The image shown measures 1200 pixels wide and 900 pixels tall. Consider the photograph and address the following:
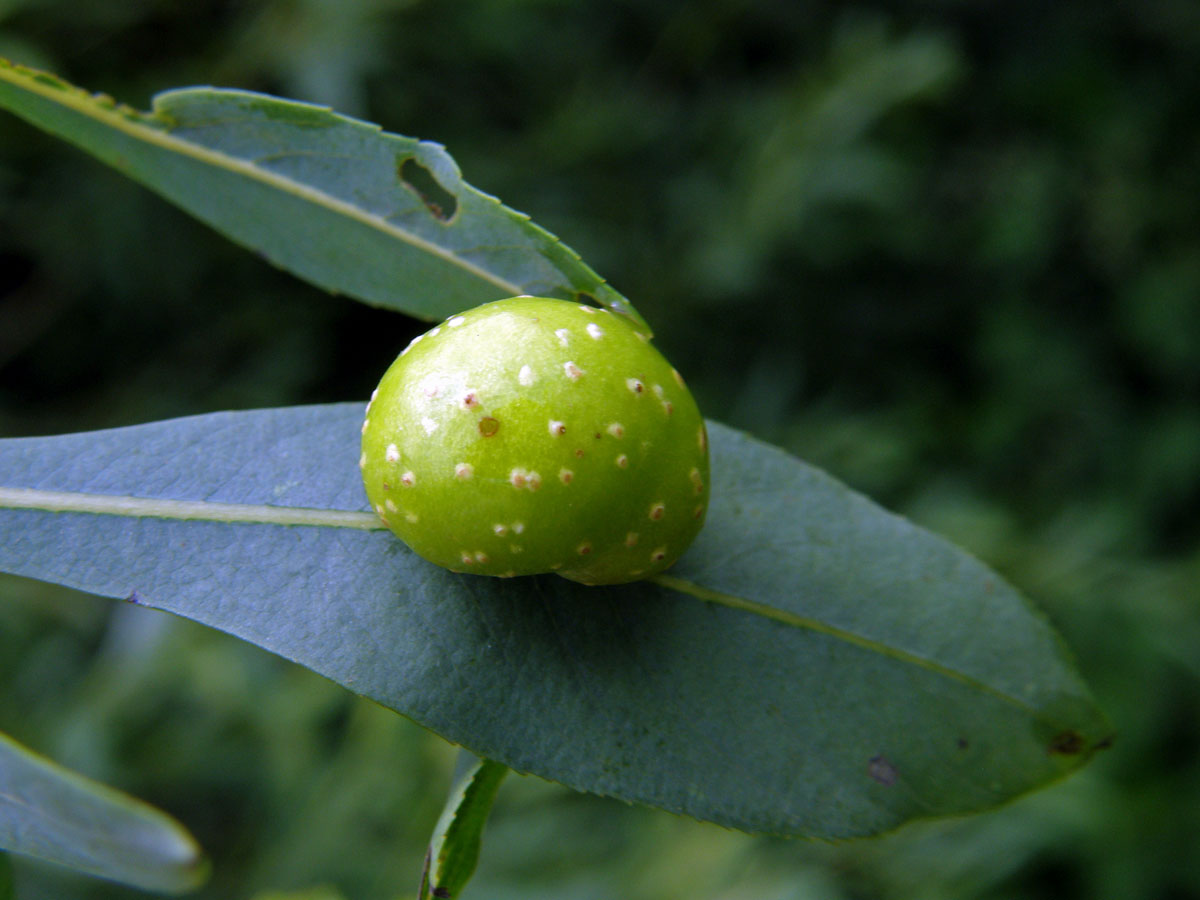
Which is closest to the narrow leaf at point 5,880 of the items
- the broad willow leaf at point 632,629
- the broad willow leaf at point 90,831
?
the broad willow leaf at point 90,831

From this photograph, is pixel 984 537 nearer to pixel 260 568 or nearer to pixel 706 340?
pixel 706 340

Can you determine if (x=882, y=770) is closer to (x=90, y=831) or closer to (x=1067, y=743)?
(x=1067, y=743)

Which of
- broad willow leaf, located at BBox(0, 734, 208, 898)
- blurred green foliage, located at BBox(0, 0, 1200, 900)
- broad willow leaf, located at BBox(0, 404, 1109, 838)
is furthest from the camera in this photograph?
blurred green foliage, located at BBox(0, 0, 1200, 900)

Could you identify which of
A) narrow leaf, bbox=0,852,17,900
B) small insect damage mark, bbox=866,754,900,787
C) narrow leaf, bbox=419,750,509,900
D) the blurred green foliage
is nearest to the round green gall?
narrow leaf, bbox=419,750,509,900

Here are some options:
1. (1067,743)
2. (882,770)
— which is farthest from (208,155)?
(1067,743)

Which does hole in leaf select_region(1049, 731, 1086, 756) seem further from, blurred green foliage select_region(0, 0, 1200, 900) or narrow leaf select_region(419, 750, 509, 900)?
blurred green foliage select_region(0, 0, 1200, 900)

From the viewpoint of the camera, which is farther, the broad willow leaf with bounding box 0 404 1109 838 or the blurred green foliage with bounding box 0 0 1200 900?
the blurred green foliage with bounding box 0 0 1200 900
